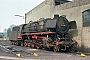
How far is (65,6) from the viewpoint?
2378cm

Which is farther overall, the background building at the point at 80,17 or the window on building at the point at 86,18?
the window on building at the point at 86,18

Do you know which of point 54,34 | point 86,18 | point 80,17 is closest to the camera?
point 54,34

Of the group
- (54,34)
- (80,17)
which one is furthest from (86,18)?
(54,34)

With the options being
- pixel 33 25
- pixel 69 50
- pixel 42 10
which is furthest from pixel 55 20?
pixel 42 10

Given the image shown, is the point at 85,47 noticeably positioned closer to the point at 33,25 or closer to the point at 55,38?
the point at 55,38

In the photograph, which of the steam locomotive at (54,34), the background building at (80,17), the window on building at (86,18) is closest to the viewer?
the steam locomotive at (54,34)

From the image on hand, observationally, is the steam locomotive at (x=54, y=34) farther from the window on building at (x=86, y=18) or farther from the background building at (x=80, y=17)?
the window on building at (x=86, y=18)

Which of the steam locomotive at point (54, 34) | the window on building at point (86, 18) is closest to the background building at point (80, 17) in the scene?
the window on building at point (86, 18)

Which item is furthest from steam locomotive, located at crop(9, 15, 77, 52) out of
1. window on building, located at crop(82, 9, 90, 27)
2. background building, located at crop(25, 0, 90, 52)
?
window on building, located at crop(82, 9, 90, 27)

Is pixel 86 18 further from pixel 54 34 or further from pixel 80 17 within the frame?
pixel 54 34

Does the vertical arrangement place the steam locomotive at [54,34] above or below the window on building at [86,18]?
below

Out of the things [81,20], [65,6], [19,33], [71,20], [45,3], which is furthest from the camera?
[45,3]

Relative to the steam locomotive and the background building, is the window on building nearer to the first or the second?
the background building

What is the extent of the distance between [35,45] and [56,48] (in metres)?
5.43
